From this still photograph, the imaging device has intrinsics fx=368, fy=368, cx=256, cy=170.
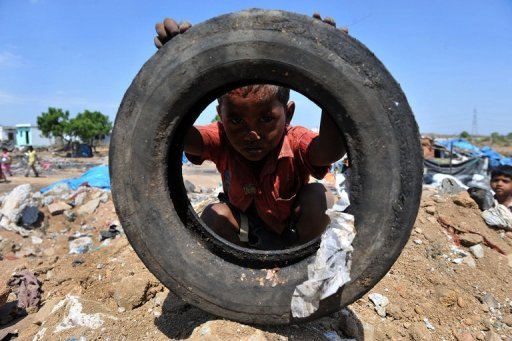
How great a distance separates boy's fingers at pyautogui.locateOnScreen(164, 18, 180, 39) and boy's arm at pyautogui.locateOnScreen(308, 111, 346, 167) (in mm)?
720

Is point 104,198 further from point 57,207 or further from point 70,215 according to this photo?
point 57,207

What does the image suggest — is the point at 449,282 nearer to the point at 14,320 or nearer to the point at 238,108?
the point at 238,108

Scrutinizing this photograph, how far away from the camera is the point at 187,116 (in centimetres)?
154

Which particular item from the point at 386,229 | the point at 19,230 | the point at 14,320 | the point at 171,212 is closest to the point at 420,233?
the point at 386,229

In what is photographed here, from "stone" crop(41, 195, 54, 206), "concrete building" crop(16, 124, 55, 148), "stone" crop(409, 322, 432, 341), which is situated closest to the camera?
"stone" crop(409, 322, 432, 341)

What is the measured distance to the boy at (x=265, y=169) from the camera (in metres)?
1.88

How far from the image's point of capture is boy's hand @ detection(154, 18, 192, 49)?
1481mm

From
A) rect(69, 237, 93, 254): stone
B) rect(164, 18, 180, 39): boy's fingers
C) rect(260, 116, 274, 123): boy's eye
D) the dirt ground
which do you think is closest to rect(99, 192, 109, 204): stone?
rect(69, 237, 93, 254): stone

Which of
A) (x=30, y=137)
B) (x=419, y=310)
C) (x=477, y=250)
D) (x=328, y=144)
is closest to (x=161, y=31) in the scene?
(x=328, y=144)

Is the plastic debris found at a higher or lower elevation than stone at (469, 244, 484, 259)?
higher

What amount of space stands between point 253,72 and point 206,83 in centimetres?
19

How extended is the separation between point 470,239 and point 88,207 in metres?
6.77

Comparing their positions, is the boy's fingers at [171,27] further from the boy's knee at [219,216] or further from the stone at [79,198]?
the stone at [79,198]

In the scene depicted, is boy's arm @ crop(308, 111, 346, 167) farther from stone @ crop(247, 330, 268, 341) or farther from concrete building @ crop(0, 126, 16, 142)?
concrete building @ crop(0, 126, 16, 142)
